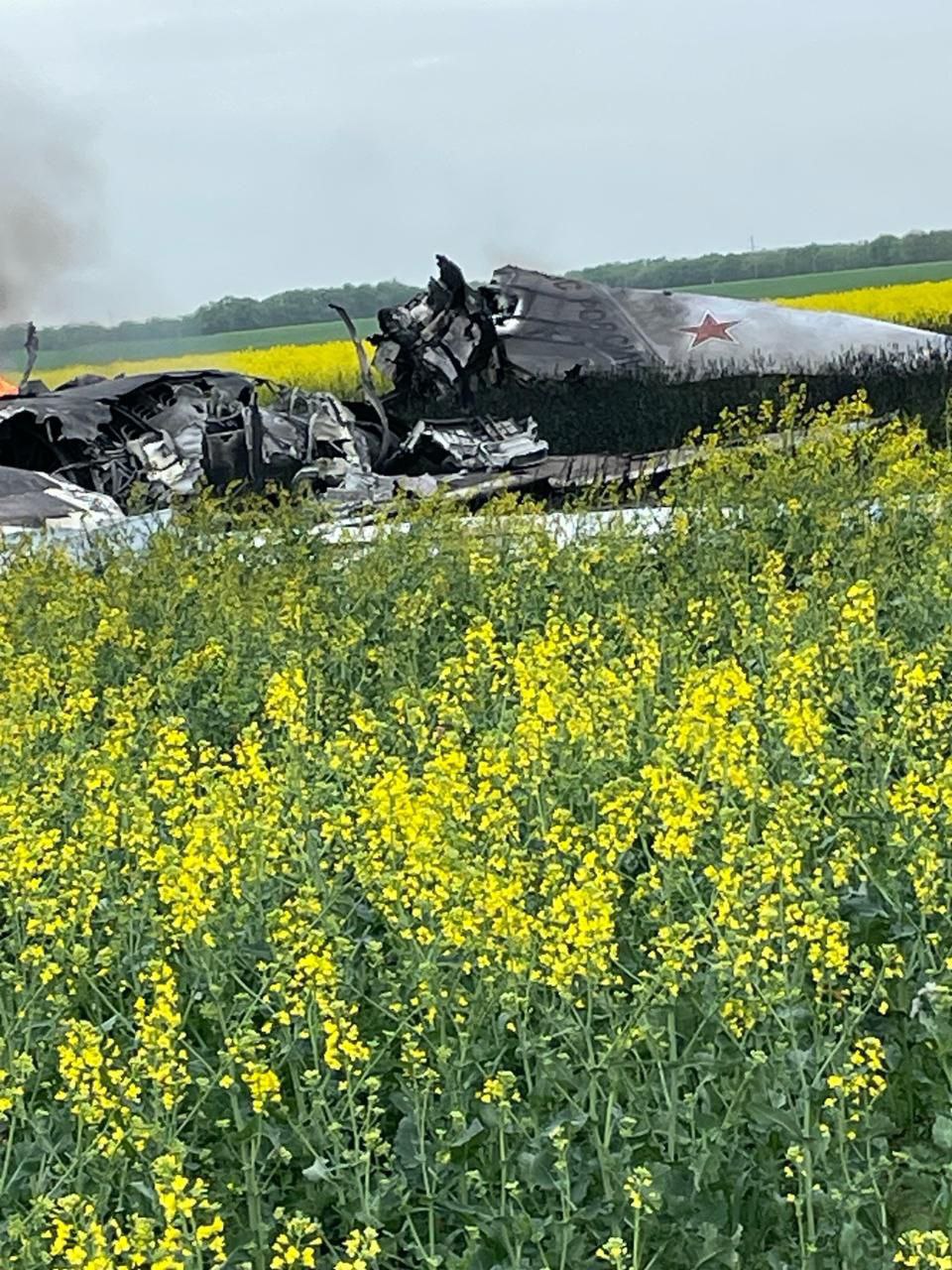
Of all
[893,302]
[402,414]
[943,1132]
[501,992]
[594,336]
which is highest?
[893,302]

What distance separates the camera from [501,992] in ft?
11.7

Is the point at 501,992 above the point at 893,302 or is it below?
below

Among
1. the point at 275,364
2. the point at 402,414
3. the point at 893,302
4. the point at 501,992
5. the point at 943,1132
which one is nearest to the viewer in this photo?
the point at 943,1132

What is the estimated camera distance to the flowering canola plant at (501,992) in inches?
123

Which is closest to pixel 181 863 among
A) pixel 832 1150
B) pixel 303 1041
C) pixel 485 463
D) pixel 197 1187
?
pixel 303 1041

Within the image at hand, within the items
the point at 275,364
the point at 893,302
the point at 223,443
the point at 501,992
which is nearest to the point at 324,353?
the point at 275,364

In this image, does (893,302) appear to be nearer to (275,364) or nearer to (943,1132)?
(275,364)

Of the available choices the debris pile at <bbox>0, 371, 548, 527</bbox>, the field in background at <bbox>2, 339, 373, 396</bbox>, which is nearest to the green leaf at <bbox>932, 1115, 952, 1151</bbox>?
the debris pile at <bbox>0, 371, 548, 527</bbox>

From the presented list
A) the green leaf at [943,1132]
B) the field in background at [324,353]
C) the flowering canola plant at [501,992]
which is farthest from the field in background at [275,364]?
the green leaf at [943,1132]

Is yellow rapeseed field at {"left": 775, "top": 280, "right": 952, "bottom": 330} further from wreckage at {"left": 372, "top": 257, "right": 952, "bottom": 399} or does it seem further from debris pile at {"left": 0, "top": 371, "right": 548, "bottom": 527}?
debris pile at {"left": 0, "top": 371, "right": 548, "bottom": 527}

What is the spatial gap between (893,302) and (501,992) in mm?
37200

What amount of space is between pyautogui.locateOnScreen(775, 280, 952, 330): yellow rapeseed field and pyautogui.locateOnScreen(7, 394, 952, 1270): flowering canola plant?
95.9ft

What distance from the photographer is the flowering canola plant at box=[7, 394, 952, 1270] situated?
123 inches

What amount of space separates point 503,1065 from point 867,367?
1654cm
